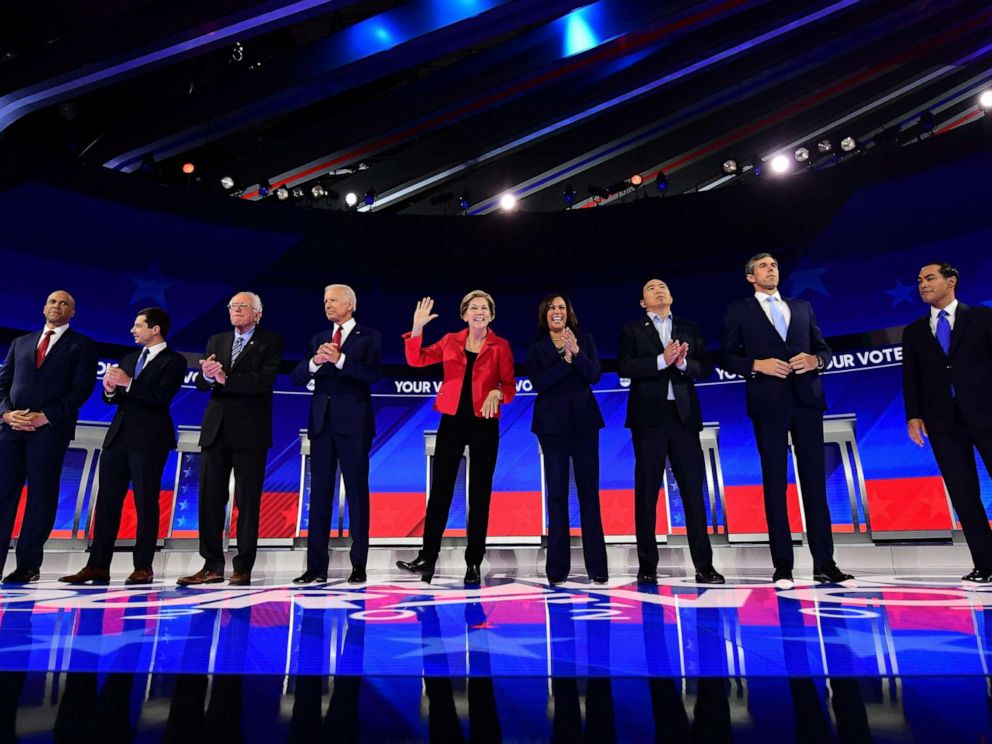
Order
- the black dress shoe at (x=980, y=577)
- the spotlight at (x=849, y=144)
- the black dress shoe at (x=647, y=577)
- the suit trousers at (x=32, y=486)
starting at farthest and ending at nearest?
the spotlight at (x=849, y=144) < the suit trousers at (x=32, y=486) < the black dress shoe at (x=647, y=577) < the black dress shoe at (x=980, y=577)

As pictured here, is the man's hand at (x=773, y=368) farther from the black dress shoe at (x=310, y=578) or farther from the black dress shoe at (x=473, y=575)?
the black dress shoe at (x=310, y=578)

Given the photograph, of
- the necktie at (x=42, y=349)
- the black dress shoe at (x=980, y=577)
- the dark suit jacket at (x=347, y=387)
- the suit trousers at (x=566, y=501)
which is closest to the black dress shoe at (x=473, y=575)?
the suit trousers at (x=566, y=501)

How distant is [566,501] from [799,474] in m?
1.06

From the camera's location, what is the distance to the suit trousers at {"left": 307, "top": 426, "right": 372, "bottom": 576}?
330 centimetres

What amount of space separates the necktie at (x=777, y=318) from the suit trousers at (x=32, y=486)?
11.8 feet

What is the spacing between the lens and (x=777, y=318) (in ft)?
10.7

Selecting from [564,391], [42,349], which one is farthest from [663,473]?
[42,349]

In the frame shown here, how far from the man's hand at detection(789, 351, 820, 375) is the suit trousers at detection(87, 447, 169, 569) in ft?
10.1

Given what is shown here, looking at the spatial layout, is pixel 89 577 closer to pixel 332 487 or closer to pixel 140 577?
pixel 140 577

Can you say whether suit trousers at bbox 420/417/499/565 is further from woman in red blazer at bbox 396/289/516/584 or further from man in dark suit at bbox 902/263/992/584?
man in dark suit at bbox 902/263/992/584

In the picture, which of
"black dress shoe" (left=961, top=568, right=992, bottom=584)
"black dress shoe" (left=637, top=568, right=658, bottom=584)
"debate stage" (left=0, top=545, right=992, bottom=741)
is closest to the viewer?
"debate stage" (left=0, top=545, right=992, bottom=741)

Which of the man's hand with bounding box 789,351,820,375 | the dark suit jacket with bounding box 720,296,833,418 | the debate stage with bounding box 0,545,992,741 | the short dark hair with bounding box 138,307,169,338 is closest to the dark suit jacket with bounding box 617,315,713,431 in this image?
the dark suit jacket with bounding box 720,296,833,418

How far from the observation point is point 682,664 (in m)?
1.23

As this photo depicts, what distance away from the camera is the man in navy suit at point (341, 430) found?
131 inches
